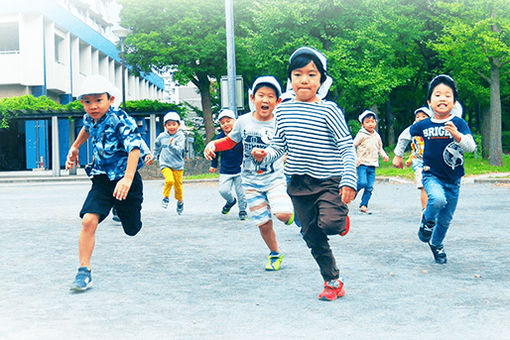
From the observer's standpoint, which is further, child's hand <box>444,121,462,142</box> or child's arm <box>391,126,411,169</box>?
child's arm <box>391,126,411,169</box>

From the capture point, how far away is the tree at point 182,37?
3631cm

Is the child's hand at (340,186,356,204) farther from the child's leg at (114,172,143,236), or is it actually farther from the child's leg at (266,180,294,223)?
the child's leg at (114,172,143,236)

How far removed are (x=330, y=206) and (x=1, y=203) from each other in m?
12.7

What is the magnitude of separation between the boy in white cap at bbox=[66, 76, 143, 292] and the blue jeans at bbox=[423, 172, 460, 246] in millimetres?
2782

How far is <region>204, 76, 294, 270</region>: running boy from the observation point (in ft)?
19.6

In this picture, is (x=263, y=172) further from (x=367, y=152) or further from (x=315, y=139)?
(x=367, y=152)

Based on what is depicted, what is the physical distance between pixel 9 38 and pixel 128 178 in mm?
39190

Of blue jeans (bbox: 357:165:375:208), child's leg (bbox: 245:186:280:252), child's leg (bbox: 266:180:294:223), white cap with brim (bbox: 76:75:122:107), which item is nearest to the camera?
white cap with brim (bbox: 76:75:122:107)

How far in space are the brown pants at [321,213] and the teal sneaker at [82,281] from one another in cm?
184

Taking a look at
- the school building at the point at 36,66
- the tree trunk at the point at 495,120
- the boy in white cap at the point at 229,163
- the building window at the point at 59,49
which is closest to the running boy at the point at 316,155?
the boy in white cap at the point at 229,163

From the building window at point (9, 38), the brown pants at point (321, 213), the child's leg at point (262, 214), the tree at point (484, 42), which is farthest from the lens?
the building window at point (9, 38)

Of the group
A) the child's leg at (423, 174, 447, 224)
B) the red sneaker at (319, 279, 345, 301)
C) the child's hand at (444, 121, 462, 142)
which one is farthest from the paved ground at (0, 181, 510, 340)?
the child's hand at (444, 121, 462, 142)

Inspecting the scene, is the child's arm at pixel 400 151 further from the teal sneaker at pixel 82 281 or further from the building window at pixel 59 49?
the building window at pixel 59 49

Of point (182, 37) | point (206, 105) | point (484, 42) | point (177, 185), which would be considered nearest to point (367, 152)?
point (177, 185)
